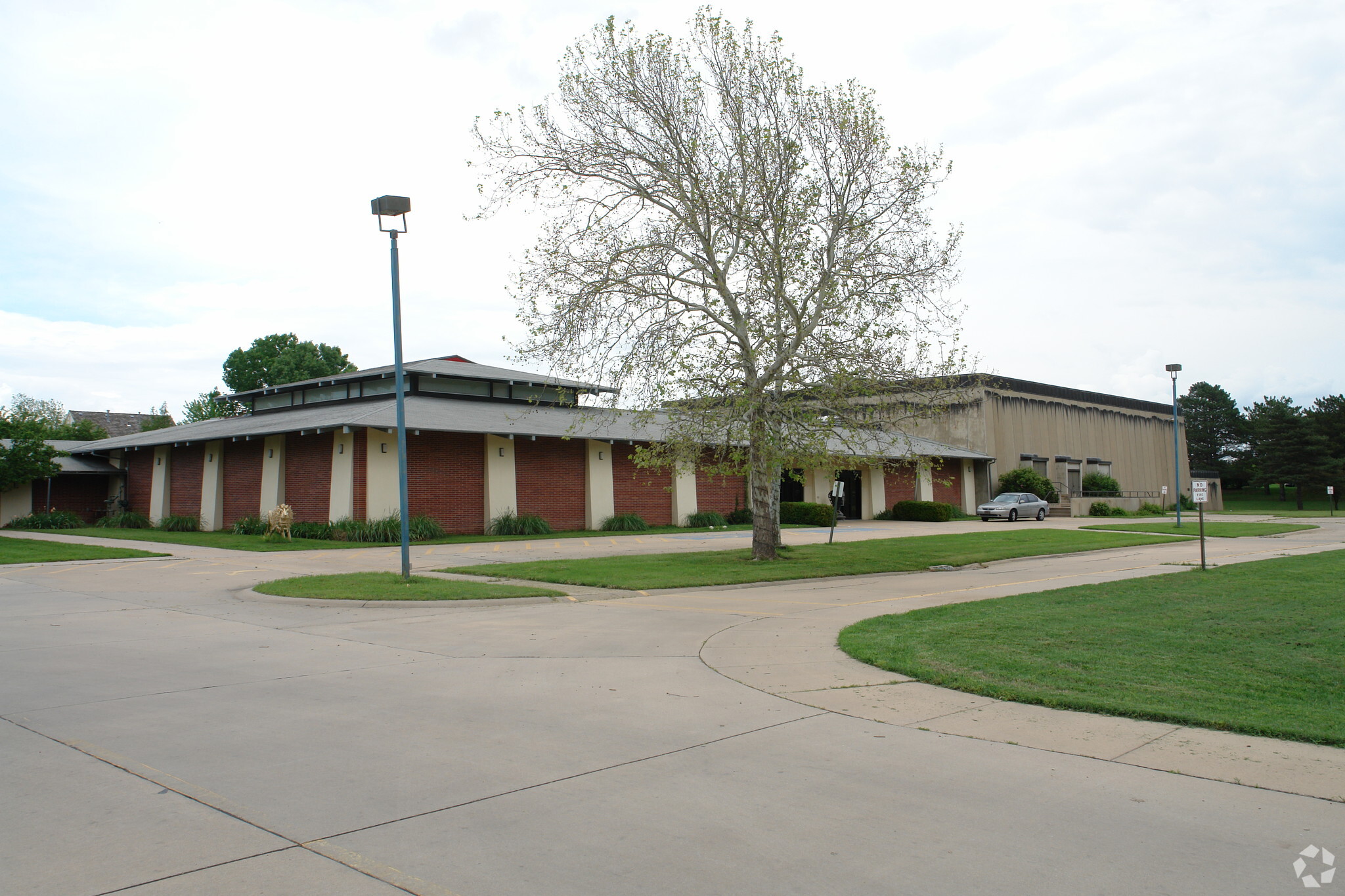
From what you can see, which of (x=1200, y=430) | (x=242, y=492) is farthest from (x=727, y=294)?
(x=1200, y=430)

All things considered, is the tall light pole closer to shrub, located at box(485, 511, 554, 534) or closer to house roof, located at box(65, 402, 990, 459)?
house roof, located at box(65, 402, 990, 459)

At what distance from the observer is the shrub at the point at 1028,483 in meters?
49.1

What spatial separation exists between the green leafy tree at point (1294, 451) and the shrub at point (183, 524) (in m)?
79.8

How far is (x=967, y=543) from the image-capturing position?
25797 millimetres

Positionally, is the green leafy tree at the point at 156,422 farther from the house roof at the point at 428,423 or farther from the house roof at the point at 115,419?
the house roof at the point at 428,423

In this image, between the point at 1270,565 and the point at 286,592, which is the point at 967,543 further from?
the point at 286,592

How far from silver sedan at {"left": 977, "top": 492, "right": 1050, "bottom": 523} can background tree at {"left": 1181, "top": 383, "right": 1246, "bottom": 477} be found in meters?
71.5

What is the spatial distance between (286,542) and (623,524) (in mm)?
11792

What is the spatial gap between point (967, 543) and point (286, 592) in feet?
61.2

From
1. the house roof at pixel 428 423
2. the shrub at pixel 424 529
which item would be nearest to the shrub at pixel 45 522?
the house roof at pixel 428 423

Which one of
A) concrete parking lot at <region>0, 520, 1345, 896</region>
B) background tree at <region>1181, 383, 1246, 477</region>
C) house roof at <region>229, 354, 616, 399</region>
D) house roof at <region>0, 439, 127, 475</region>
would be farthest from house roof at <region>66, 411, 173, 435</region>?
background tree at <region>1181, 383, 1246, 477</region>

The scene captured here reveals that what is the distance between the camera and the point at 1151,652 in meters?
8.76

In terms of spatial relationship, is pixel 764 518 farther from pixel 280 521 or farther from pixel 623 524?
pixel 280 521

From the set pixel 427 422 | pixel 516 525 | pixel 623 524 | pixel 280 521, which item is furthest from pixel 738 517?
pixel 280 521
